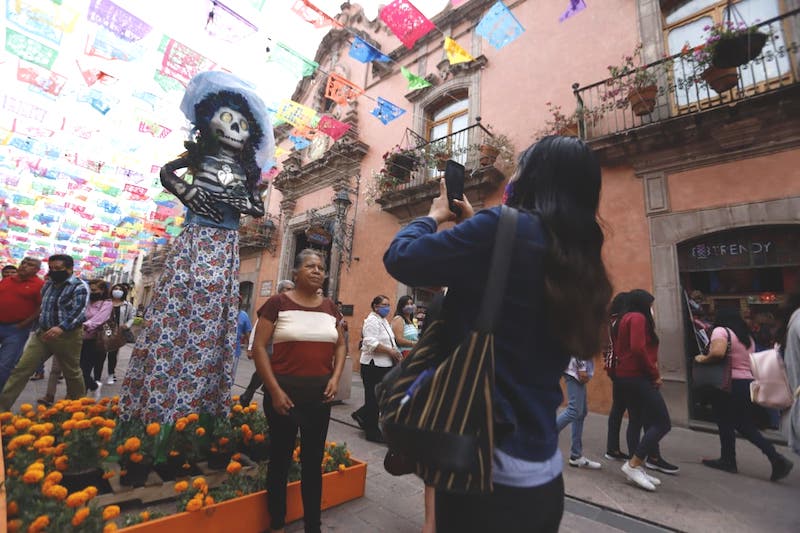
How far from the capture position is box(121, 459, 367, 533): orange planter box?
190 centimetres

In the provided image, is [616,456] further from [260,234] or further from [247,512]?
[260,234]

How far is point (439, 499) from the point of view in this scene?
96 cm

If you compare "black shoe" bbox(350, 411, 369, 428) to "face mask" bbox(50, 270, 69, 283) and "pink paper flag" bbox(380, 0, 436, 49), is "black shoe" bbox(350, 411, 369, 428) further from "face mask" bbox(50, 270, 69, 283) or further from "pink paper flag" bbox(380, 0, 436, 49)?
"pink paper flag" bbox(380, 0, 436, 49)

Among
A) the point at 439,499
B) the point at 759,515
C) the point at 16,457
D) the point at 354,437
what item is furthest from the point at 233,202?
the point at 759,515

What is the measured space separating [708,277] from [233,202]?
7118 mm

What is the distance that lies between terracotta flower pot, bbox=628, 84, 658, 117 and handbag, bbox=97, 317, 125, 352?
29.2ft

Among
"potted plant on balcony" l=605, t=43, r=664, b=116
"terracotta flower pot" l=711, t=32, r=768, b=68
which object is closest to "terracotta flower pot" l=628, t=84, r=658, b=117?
"potted plant on balcony" l=605, t=43, r=664, b=116

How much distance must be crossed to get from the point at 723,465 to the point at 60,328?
7237mm

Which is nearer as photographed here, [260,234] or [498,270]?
[498,270]

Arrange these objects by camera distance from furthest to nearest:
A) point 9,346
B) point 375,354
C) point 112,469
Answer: point 375,354
point 9,346
point 112,469

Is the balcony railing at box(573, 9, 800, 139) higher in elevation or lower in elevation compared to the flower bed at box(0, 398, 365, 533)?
higher

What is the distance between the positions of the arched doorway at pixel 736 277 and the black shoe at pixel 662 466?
7.70 feet

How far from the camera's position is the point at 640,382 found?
360cm

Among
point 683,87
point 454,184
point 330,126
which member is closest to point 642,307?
point 454,184
